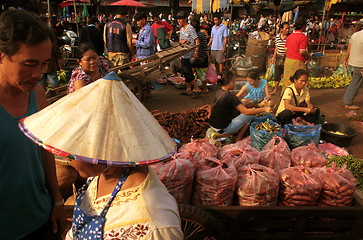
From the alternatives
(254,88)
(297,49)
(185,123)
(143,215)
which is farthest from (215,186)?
(297,49)

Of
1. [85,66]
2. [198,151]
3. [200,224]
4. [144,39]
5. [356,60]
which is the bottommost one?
[200,224]

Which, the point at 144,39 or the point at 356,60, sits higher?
the point at 144,39

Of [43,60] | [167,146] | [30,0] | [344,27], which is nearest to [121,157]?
[167,146]

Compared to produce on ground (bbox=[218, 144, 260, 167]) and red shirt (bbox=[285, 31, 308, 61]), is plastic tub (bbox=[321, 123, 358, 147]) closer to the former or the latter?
red shirt (bbox=[285, 31, 308, 61])

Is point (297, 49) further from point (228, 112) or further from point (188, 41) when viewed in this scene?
point (228, 112)

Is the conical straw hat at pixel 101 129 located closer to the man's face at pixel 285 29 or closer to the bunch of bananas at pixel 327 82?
the man's face at pixel 285 29

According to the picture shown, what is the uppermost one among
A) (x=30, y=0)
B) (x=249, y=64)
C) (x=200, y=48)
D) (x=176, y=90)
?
(x=30, y=0)

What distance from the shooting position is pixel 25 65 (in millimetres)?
1330

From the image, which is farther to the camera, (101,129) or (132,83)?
(132,83)

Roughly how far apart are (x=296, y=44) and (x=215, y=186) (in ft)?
15.6

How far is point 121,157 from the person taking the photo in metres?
1.00

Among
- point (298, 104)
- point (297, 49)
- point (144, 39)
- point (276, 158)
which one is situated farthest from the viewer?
point (144, 39)

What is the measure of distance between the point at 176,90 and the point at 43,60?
6737 millimetres

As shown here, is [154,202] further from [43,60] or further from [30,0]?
[30,0]
